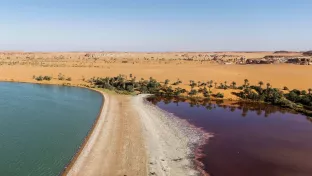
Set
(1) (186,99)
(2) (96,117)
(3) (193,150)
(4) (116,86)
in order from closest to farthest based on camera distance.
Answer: (3) (193,150) < (2) (96,117) < (1) (186,99) < (4) (116,86)

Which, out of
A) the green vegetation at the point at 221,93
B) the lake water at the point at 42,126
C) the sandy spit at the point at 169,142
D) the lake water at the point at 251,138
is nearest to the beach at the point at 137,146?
the sandy spit at the point at 169,142

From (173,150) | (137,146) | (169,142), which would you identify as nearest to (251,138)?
(169,142)

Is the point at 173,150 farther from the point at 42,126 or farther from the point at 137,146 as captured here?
the point at 42,126

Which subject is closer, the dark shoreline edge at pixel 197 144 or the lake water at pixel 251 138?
the dark shoreline edge at pixel 197 144

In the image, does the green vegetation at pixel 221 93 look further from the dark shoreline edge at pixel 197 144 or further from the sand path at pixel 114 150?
the sand path at pixel 114 150

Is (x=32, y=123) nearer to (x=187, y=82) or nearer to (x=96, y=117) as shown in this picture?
(x=96, y=117)

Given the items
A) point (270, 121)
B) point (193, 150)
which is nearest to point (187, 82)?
point (270, 121)
